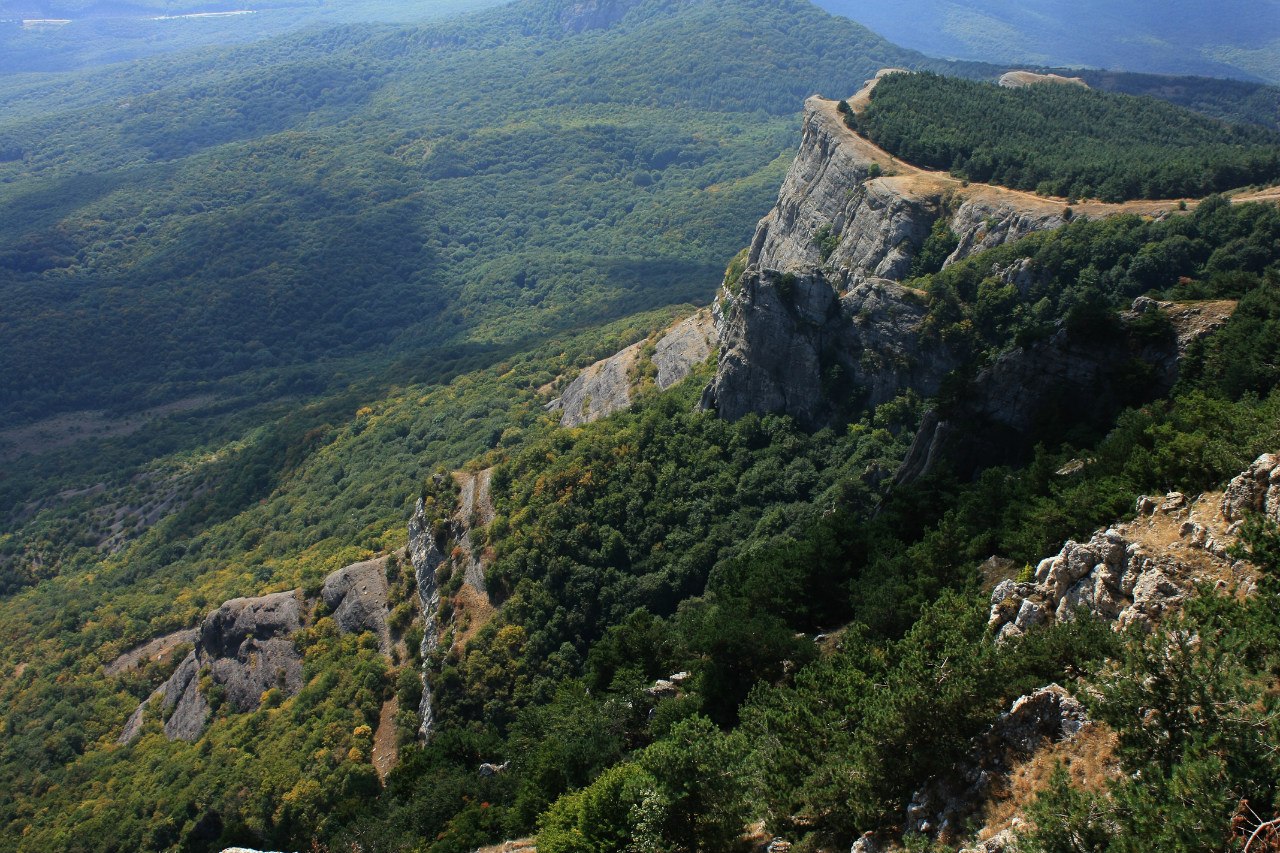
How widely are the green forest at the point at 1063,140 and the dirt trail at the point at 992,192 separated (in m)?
1.22

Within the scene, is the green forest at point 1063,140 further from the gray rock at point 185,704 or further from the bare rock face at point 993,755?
the gray rock at point 185,704

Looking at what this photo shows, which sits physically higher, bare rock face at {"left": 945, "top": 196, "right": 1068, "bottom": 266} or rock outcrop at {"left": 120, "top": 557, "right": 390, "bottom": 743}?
bare rock face at {"left": 945, "top": 196, "right": 1068, "bottom": 266}

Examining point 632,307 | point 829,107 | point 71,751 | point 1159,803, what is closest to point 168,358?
point 632,307

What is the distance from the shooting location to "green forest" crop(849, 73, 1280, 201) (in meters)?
74.3

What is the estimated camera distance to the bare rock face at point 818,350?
2657 inches

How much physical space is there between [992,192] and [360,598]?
2499 inches

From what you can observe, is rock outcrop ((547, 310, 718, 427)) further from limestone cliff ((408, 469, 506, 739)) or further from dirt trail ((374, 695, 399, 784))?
dirt trail ((374, 695, 399, 784))

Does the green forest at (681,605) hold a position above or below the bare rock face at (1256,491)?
below

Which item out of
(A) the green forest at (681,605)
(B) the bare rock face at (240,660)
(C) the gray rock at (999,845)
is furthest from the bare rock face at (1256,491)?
(B) the bare rock face at (240,660)

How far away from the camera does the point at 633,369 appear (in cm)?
10088

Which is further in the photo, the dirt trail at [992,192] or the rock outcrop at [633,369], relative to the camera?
the rock outcrop at [633,369]

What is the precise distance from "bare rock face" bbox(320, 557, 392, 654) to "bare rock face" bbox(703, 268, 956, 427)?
1261 inches

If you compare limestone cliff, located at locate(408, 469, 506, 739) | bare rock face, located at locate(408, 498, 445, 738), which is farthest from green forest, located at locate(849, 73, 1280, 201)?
bare rock face, located at locate(408, 498, 445, 738)

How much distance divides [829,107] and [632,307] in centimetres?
6226
